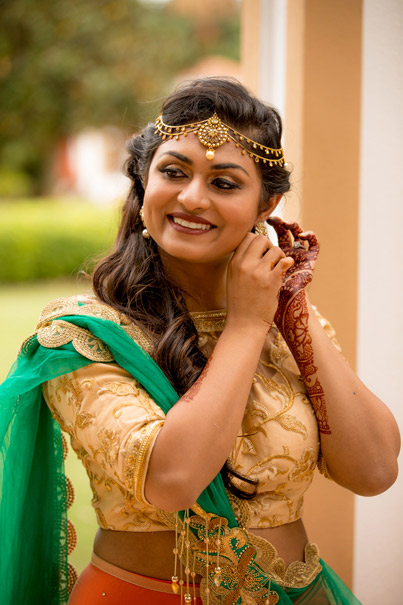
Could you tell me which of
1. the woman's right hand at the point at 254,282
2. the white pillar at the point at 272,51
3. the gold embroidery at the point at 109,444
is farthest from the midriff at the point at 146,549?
the white pillar at the point at 272,51

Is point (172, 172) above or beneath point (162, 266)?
above

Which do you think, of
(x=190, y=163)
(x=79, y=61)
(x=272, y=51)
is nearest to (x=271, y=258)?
(x=190, y=163)

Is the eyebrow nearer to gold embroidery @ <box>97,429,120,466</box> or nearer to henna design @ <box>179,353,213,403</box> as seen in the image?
henna design @ <box>179,353,213,403</box>

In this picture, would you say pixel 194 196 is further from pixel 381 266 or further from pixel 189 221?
pixel 381 266

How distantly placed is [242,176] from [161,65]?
19.8 metres

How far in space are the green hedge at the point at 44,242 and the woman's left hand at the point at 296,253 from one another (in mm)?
12233

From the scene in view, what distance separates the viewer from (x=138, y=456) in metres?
1.49

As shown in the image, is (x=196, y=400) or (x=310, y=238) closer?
(x=196, y=400)

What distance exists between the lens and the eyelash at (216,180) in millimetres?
1827

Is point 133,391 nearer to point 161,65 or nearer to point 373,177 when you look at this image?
point 373,177

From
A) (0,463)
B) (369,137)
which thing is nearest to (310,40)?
(369,137)

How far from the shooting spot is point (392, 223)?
8.85 ft

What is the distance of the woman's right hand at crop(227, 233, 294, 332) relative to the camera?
5.76ft

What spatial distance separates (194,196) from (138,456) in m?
0.66
